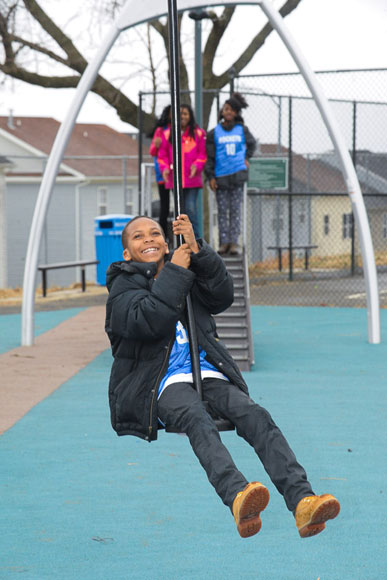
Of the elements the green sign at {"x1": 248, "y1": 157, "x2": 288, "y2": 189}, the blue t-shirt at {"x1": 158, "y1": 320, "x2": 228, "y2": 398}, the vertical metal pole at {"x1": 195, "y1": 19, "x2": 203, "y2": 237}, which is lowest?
the blue t-shirt at {"x1": 158, "y1": 320, "x2": 228, "y2": 398}

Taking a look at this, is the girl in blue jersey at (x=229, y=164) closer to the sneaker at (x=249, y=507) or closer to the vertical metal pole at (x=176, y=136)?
the vertical metal pole at (x=176, y=136)

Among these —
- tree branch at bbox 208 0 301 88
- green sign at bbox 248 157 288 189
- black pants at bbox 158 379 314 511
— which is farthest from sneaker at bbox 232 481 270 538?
tree branch at bbox 208 0 301 88

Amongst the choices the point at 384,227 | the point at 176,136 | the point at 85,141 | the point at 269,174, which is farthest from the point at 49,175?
the point at 85,141

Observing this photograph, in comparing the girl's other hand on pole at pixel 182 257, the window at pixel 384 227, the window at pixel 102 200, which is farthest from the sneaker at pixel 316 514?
the window at pixel 384 227

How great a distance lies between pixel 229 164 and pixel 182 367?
23.7 ft

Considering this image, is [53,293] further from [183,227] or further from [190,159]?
[183,227]

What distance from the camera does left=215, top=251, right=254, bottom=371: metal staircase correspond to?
9805 millimetres

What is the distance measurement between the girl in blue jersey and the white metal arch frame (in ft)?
2.72

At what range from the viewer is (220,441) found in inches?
150

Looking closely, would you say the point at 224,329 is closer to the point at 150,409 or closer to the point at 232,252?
the point at 232,252

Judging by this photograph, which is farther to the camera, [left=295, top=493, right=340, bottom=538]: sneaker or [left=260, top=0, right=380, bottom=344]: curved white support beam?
[left=260, top=0, right=380, bottom=344]: curved white support beam

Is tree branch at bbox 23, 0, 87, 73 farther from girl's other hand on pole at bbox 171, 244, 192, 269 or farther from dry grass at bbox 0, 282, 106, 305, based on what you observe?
girl's other hand on pole at bbox 171, 244, 192, 269

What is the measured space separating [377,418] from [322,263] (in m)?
17.9

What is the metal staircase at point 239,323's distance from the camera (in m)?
9.80
